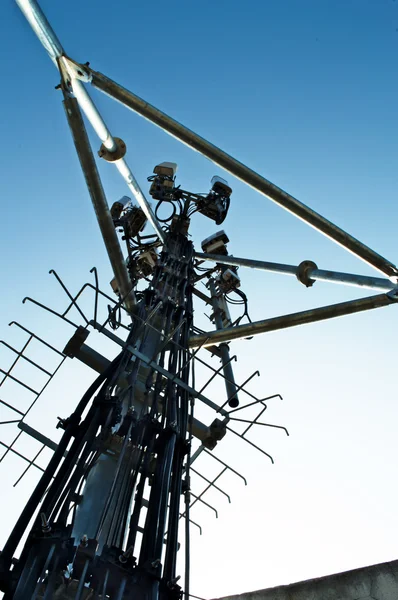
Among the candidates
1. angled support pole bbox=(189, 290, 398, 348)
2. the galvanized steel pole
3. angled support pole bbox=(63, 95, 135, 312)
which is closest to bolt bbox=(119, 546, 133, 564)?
angled support pole bbox=(63, 95, 135, 312)

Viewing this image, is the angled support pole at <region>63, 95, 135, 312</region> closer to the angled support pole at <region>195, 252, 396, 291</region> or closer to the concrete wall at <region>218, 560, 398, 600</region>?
the angled support pole at <region>195, 252, 396, 291</region>

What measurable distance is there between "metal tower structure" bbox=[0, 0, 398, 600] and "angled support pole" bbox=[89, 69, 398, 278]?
1 centimetres

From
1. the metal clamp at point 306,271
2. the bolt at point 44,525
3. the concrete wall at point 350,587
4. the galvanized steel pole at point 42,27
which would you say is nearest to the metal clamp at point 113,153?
the galvanized steel pole at point 42,27

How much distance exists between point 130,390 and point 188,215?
Result: 217 inches

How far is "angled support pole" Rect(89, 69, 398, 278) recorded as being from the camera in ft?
18.3

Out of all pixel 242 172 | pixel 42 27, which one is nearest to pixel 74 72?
pixel 42 27

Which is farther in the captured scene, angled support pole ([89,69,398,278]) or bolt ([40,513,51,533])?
angled support pole ([89,69,398,278])

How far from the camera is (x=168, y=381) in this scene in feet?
19.2

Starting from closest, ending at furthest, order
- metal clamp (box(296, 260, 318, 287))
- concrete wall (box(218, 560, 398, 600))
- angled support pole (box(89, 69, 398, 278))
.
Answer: concrete wall (box(218, 560, 398, 600)), angled support pole (box(89, 69, 398, 278)), metal clamp (box(296, 260, 318, 287))

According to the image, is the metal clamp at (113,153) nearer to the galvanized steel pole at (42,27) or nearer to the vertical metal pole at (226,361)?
the galvanized steel pole at (42,27)

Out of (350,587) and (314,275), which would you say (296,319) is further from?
(350,587)

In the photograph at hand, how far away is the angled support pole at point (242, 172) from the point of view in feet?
18.3

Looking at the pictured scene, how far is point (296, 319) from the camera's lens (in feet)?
22.5

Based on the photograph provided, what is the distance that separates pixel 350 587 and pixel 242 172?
432 cm
